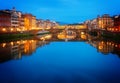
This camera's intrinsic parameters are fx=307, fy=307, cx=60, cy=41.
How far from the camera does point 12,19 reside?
5672 cm

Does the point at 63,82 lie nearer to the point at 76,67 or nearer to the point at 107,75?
the point at 107,75

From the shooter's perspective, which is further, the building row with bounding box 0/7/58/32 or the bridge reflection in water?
the building row with bounding box 0/7/58/32

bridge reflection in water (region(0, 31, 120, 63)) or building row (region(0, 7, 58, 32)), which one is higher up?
building row (region(0, 7, 58, 32))

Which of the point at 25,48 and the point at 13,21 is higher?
the point at 13,21

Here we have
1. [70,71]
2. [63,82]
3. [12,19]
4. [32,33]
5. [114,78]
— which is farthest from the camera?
[12,19]

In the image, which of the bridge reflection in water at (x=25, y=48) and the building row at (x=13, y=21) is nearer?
the bridge reflection in water at (x=25, y=48)

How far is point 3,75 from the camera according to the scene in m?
10.5

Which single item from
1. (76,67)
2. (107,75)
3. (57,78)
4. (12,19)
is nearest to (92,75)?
(107,75)

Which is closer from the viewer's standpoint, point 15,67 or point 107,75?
point 107,75

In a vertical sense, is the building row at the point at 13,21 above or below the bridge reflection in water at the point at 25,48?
above

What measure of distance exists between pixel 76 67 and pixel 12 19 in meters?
45.4

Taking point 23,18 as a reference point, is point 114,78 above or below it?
below

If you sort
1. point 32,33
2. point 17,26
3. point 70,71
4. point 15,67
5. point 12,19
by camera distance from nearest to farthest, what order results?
point 70,71
point 15,67
point 32,33
point 12,19
point 17,26

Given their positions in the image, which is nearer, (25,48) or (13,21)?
(25,48)
